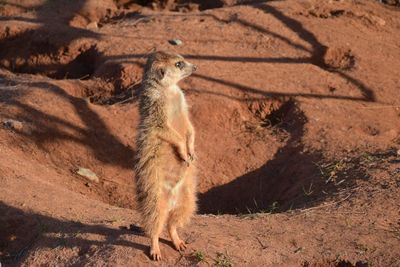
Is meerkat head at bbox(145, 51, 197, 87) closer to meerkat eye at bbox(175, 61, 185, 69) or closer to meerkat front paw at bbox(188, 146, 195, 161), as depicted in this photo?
meerkat eye at bbox(175, 61, 185, 69)

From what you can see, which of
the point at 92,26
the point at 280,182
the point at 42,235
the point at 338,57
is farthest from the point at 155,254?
the point at 92,26

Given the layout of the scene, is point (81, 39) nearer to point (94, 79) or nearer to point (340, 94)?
point (94, 79)

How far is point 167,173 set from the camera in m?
4.37

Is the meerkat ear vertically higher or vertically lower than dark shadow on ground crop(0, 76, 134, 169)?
higher

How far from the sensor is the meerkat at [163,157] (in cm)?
426

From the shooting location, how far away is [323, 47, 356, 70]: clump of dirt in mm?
7660

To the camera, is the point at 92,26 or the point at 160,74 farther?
the point at 92,26

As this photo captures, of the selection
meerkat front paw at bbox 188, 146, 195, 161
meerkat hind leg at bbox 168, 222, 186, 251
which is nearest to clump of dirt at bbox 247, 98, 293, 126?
meerkat front paw at bbox 188, 146, 195, 161

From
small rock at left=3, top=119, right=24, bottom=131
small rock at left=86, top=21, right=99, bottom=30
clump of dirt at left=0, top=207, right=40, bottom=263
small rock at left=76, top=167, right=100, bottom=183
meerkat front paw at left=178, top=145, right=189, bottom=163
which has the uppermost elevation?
meerkat front paw at left=178, top=145, right=189, bottom=163

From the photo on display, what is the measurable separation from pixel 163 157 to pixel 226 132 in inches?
104

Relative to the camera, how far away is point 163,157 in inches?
172

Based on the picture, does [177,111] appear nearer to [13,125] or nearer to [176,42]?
[13,125]

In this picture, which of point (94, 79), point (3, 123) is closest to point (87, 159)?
point (3, 123)

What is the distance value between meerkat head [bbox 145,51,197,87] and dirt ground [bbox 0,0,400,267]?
102 cm
